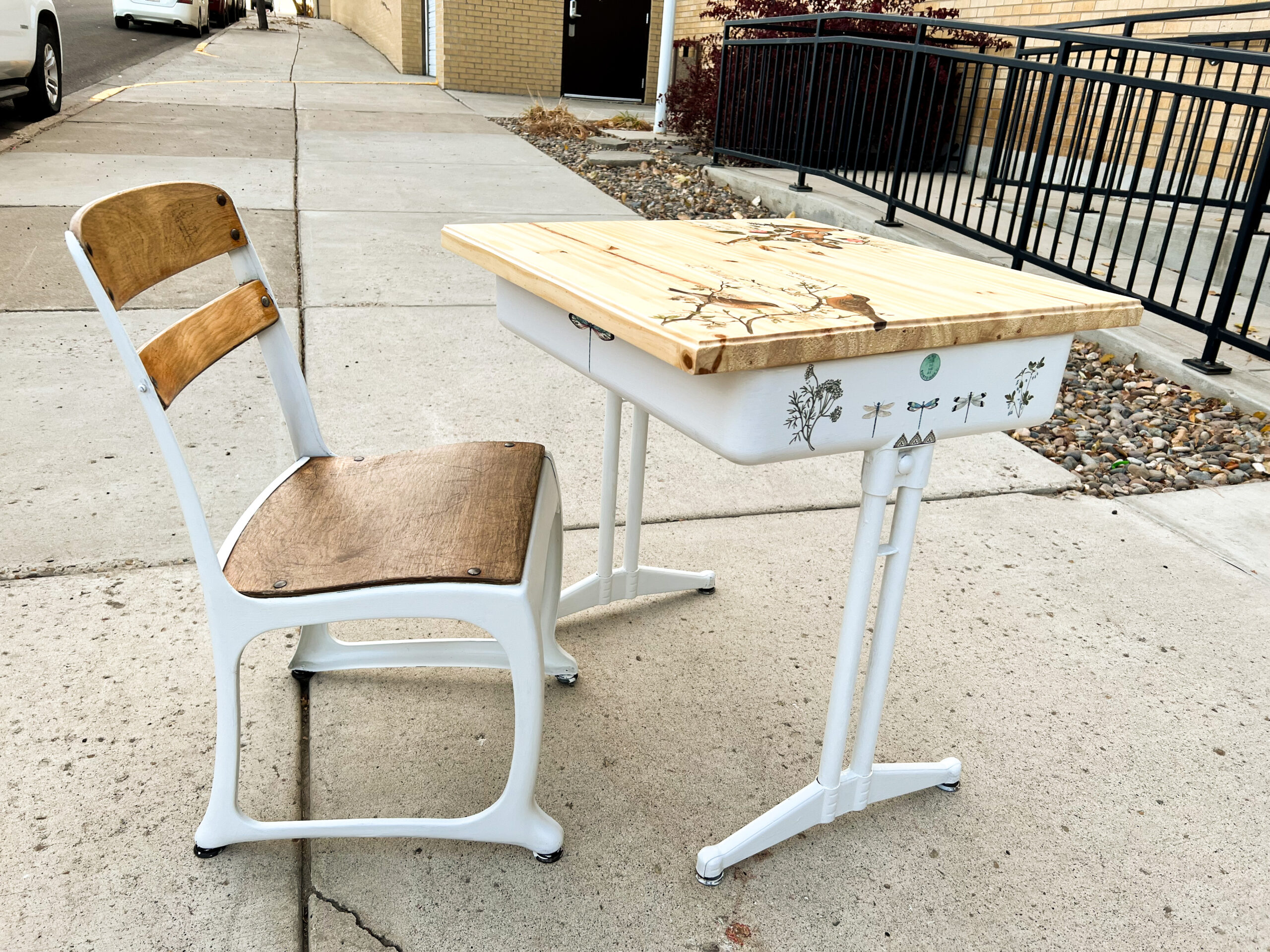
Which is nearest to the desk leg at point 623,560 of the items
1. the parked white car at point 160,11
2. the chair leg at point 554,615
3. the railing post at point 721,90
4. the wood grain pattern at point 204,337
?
the chair leg at point 554,615

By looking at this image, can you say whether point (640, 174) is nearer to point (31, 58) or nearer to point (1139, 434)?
point (31, 58)

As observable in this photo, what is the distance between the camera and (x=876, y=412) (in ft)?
4.59

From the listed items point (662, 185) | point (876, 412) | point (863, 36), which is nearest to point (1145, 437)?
point (876, 412)

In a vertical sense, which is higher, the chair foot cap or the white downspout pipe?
the white downspout pipe

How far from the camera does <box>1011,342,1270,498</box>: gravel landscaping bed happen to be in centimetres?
343

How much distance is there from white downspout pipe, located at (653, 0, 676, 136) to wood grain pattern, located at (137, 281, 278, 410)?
8564 millimetres

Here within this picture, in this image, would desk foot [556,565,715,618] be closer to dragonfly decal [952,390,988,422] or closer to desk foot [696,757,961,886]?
desk foot [696,757,961,886]

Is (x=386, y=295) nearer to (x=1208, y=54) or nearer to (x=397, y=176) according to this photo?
(x=397, y=176)

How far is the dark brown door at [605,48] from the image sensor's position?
1369cm

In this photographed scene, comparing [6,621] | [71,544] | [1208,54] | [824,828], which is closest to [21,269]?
[71,544]

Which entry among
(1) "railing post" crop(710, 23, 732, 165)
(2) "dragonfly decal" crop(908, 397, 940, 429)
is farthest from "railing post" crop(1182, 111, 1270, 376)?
(1) "railing post" crop(710, 23, 732, 165)

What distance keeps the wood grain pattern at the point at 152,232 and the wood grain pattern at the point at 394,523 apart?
1.51ft

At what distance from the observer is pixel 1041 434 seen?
12.6 feet

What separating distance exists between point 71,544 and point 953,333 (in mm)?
2287
